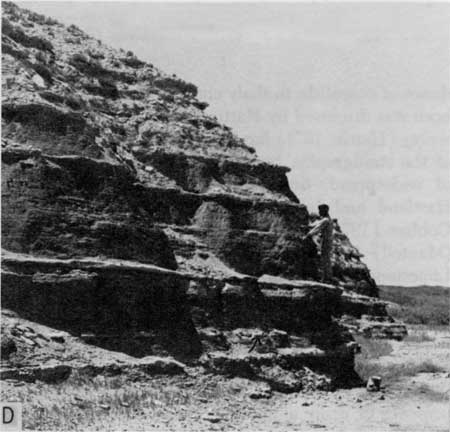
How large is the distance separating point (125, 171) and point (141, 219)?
976mm

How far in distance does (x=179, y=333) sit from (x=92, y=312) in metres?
2.05

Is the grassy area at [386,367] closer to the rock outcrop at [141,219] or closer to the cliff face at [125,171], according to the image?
the rock outcrop at [141,219]

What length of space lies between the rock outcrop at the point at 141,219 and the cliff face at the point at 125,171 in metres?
0.03

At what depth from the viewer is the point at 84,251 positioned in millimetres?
13352

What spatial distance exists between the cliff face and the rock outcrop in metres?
0.03

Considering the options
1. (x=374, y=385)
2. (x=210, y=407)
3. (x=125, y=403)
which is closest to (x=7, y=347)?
(x=125, y=403)

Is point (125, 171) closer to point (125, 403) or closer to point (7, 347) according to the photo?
point (7, 347)

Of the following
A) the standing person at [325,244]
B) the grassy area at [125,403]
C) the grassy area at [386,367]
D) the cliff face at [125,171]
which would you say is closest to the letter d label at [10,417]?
the grassy area at [125,403]

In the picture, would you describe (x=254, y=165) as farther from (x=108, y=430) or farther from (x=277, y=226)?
(x=108, y=430)

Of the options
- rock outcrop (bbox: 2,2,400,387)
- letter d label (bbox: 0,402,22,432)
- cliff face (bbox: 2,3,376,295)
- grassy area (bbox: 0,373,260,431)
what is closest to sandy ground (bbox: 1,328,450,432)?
grassy area (bbox: 0,373,260,431)

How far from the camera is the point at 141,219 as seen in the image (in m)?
14.5

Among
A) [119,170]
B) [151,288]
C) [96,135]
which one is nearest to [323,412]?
[151,288]

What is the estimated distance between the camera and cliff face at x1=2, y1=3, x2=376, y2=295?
43.8 ft

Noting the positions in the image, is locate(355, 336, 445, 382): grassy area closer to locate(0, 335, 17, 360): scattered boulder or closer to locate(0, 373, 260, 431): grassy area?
locate(0, 373, 260, 431): grassy area
